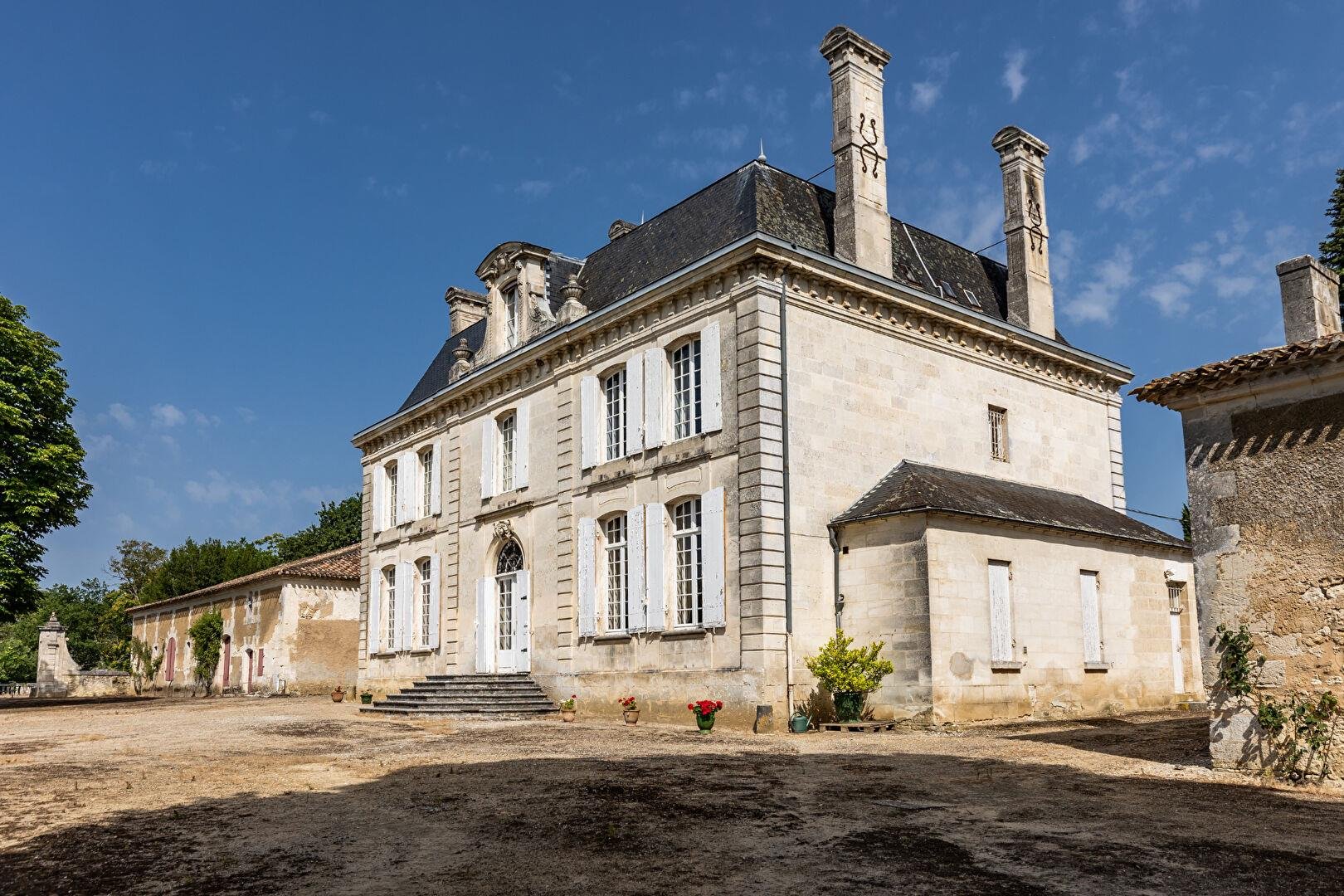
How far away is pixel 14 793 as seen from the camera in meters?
8.33

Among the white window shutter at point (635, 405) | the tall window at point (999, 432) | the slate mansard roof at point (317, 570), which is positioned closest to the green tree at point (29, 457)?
the slate mansard roof at point (317, 570)

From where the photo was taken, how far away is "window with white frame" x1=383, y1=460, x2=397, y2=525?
2494cm

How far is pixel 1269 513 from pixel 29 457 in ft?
77.1

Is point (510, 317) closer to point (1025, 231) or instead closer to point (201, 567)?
point (1025, 231)

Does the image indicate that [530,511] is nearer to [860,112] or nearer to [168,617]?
[860,112]

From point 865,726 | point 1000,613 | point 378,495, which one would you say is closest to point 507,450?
point 378,495

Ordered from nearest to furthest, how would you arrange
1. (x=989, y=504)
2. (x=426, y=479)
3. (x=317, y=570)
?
1. (x=989, y=504)
2. (x=426, y=479)
3. (x=317, y=570)

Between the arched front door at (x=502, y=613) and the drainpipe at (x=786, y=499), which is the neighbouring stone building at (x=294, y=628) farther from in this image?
the drainpipe at (x=786, y=499)

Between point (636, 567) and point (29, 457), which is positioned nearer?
point (636, 567)

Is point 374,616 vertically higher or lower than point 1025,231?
lower

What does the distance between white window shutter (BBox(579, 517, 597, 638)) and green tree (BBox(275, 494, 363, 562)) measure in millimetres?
32842

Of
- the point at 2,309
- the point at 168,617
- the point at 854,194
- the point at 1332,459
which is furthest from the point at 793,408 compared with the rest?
the point at 168,617

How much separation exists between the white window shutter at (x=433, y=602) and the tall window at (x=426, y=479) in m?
1.31

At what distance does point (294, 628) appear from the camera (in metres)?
28.7
